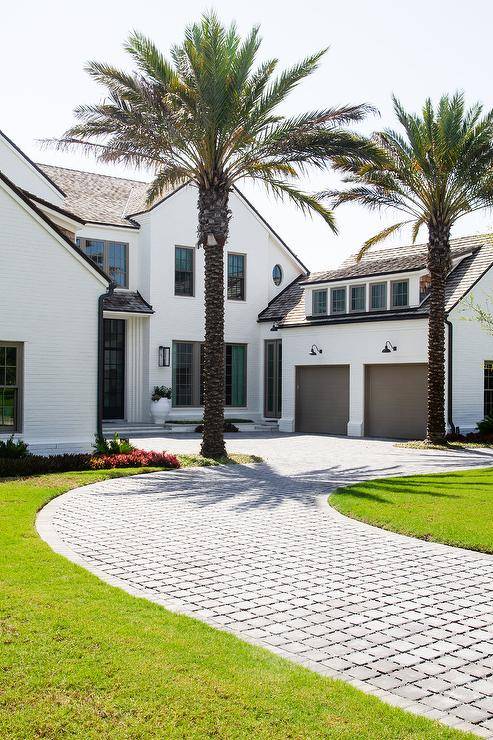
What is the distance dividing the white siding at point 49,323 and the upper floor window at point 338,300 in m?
11.8

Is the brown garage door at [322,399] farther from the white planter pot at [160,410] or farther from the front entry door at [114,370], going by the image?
the front entry door at [114,370]

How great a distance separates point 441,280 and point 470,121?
175 inches

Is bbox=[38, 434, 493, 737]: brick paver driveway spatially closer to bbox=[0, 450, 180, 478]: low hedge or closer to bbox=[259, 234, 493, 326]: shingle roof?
bbox=[0, 450, 180, 478]: low hedge

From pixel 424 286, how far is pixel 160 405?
10.1 metres

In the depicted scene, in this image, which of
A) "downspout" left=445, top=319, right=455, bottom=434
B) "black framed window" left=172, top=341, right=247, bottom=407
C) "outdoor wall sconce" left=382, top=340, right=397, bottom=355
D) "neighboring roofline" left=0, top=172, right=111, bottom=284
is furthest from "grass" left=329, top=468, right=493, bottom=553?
"black framed window" left=172, top=341, right=247, bottom=407

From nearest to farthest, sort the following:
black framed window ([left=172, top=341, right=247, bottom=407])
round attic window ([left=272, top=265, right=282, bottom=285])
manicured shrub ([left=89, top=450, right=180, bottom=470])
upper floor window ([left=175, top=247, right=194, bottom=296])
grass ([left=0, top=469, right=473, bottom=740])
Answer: grass ([left=0, top=469, right=473, bottom=740]), manicured shrub ([left=89, top=450, right=180, bottom=470]), black framed window ([left=172, top=341, right=247, bottom=407]), upper floor window ([left=175, top=247, right=194, bottom=296]), round attic window ([left=272, top=265, right=282, bottom=285])

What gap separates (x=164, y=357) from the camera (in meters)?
27.9

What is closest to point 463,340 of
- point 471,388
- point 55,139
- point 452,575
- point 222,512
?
point 471,388

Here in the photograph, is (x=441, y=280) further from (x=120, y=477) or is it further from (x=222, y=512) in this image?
(x=222, y=512)

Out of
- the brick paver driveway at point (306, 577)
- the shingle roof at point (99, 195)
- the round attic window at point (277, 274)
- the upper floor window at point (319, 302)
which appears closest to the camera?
the brick paver driveway at point (306, 577)

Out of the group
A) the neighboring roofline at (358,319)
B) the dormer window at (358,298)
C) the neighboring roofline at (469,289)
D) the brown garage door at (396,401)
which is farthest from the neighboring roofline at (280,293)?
the neighboring roofline at (469,289)

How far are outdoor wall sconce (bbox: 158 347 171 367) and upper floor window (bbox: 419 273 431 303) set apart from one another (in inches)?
367

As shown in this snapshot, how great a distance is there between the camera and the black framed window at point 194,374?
28641mm

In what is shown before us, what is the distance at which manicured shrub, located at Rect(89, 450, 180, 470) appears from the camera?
1543 cm
